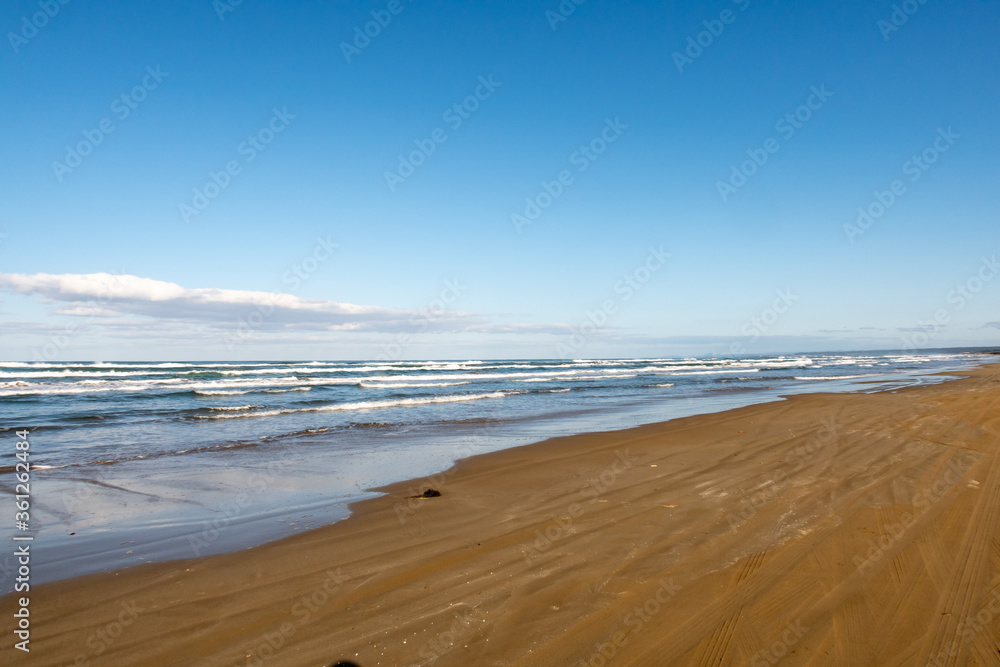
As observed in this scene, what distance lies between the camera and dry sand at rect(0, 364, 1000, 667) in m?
3.15

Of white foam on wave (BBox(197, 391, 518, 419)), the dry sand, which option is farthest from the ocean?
the dry sand

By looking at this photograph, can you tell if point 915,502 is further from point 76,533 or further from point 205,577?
point 76,533

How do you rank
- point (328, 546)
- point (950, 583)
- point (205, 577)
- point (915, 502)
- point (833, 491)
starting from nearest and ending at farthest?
1. point (950, 583)
2. point (205, 577)
3. point (328, 546)
4. point (915, 502)
5. point (833, 491)

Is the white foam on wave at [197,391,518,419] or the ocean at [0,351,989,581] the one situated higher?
the white foam on wave at [197,391,518,419]

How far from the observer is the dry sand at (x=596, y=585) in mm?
3146

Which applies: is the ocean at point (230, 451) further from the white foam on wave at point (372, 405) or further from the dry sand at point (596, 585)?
the dry sand at point (596, 585)

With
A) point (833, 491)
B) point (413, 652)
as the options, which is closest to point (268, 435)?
point (413, 652)

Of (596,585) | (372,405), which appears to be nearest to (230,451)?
(372,405)

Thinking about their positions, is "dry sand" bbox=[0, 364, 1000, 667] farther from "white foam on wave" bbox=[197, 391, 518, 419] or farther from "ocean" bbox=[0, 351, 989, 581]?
"white foam on wave" bbox=[197, 391, 518, 419]

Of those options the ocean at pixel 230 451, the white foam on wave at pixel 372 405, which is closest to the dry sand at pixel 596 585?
the ocean at pixel 230 451

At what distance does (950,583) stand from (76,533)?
8.40 m

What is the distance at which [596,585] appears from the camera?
3885 millimetres

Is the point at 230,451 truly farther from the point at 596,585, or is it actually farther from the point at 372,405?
the point at 596,585

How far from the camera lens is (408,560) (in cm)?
451
